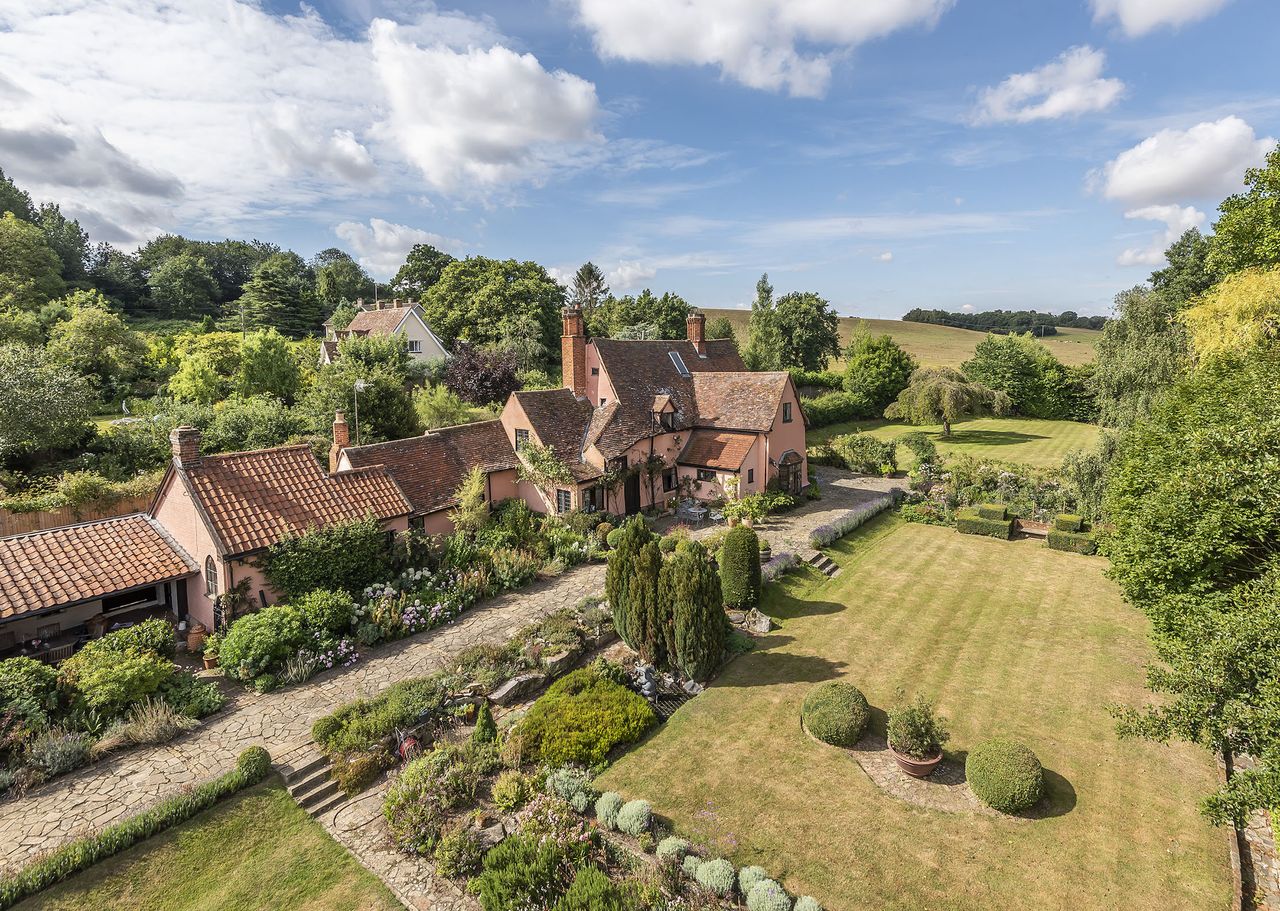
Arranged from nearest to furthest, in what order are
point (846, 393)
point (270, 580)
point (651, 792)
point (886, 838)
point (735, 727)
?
point (886, 838), point (651, 792), point (735, 727), point (270, 580), point (846, 393)

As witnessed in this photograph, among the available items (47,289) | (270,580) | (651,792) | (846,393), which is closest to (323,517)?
(270,580)

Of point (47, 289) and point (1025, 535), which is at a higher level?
point (47, 289)

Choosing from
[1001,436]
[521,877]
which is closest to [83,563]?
[521,877]

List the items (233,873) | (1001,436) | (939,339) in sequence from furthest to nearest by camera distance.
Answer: (939,339)
(1001,436)
(233,873)

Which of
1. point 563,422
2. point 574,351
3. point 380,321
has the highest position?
point 380,321

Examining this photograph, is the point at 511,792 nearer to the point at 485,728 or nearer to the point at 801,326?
the point at 485,728

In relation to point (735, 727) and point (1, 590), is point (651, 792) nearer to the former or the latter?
point (735, 727)

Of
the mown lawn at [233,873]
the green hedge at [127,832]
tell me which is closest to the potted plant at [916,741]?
the mown lawn at [233,873]
